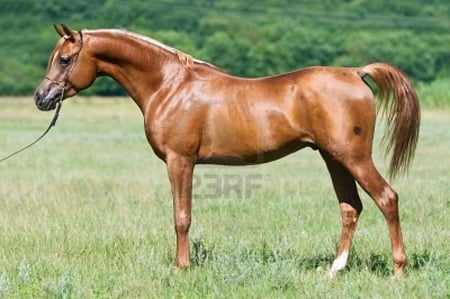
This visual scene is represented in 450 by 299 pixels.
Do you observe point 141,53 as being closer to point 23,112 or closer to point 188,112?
point 188,112

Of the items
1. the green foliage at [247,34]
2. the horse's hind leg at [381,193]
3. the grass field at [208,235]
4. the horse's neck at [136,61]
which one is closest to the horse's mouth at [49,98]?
the horse's neck at [136,61]

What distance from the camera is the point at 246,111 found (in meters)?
7.98

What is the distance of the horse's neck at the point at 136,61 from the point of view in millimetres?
8297

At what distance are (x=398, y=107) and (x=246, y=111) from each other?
1.37 metres

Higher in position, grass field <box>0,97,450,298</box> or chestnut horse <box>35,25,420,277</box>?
chestnut horse <box>35,25,420,277</box>

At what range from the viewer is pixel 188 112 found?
8.05 meters

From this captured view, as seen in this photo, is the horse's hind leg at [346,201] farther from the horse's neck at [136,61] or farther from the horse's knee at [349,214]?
the horse's neck at [136,61]

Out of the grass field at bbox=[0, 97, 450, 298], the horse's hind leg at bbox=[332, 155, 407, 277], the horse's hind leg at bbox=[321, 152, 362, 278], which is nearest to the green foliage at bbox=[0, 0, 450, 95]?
the grass field at bbox=[0, 97, 450, 298]

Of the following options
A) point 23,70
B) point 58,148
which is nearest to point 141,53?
point 58,148

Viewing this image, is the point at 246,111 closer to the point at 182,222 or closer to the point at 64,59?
the point at 182,222

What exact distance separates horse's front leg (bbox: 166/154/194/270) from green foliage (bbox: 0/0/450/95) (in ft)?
184

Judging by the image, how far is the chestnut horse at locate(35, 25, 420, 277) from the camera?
7.78m

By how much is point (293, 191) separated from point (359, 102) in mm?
6475

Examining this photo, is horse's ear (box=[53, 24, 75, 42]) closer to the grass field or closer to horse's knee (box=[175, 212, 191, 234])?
horse's knee (box=[175, 212, 191, 234])
